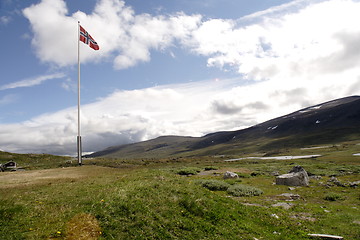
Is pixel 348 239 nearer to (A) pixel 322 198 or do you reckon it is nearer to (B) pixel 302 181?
(A) pixel 322 198

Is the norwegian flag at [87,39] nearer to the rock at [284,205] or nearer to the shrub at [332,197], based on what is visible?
the rock at [284,205]

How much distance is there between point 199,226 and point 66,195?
31.5ft

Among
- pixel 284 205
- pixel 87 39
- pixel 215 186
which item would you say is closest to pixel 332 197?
pixel 284 205

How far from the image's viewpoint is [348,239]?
15.3m

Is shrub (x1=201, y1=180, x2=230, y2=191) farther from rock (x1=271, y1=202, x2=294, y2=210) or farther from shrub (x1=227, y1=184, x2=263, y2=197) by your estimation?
rock (x1=271, y1=202, x2=294, y2=210)

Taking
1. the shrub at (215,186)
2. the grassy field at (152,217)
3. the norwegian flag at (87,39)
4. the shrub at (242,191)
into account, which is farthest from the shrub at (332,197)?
the norwegian flag at (87,39)

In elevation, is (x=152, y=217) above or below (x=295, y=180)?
above

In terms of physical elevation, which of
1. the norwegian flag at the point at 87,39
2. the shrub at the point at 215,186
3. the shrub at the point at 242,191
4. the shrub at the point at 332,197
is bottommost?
the shrub at the point at 332,197

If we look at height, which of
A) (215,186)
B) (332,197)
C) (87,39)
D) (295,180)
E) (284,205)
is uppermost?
(87,39)

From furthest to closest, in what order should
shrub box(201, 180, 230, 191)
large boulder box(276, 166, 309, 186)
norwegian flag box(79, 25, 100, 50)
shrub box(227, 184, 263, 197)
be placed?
norwegian flag box(79, 25, 100, 50) → large boulder box(276, 166, 309, 186) → shrub box(201, 180, 230, 191) → shrub box(227, 184, 263, 197)

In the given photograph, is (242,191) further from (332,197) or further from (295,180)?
(295,180)

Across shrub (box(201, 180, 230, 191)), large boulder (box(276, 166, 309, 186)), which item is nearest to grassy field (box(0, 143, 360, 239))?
shrub (box(201, 180, 230, 191))

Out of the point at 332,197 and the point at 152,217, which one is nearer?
the point at 152,217

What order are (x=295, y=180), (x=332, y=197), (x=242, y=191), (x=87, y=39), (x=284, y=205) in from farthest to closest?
(x=87, y=39) → (x=295, y=180) → (x=242, y=191) → (x=332, y=197) → (x=284, y=205)
